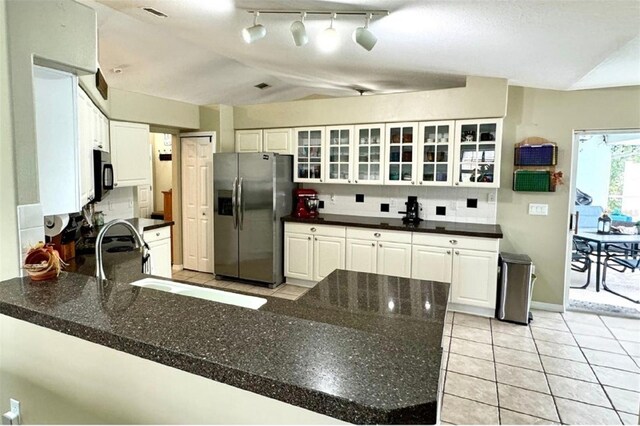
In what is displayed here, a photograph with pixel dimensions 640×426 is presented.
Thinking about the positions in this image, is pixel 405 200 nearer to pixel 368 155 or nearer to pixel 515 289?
pixel 368 155

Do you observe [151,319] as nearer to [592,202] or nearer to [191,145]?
[191,145]

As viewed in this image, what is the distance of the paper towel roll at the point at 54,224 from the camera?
6.88ft

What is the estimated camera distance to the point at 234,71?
15.1 feet

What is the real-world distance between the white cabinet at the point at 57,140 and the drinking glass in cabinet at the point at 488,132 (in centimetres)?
362

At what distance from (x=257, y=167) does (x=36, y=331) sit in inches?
133

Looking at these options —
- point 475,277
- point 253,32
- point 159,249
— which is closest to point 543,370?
point 475,277

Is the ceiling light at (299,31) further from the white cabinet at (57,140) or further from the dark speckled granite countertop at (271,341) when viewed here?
the dark speckled granite countertop at (271,341)

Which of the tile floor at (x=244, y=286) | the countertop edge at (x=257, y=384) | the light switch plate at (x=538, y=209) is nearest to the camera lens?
the countertop edge at (x=257, y=384)

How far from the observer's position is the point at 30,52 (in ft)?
5.71

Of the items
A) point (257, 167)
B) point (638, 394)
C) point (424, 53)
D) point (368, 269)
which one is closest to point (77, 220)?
point (257, 167)

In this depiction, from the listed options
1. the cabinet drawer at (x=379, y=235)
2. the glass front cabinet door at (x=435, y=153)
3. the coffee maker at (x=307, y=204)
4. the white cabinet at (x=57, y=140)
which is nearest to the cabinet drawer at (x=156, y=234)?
the coffee maker at (x=307, y=204)

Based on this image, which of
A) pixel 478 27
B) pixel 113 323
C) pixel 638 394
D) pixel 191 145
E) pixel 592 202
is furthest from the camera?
pixel 592 202

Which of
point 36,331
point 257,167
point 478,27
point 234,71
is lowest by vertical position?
point 36,331

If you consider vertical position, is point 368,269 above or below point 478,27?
below
